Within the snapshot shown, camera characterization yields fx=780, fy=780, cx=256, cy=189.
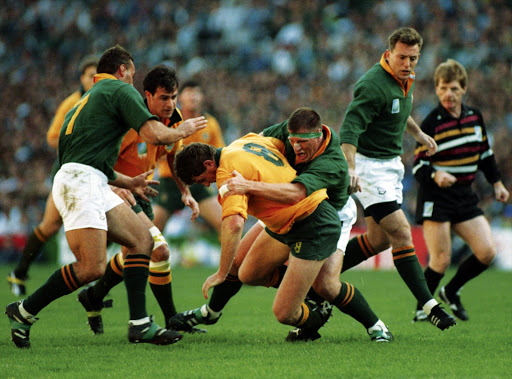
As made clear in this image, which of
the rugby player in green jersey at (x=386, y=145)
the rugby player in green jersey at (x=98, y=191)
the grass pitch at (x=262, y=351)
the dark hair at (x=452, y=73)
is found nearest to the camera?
the grass pitch at (x=262, y=351)

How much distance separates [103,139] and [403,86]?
2.66 m

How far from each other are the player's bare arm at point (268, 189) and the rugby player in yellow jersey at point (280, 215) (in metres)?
0.06

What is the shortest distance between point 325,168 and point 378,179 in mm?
1164

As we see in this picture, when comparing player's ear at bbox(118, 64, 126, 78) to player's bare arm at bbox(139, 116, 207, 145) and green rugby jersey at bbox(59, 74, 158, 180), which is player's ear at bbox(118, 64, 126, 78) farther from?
player's bare arm at bbox(139, 116, 207, 145)

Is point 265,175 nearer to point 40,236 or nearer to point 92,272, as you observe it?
point 92,272

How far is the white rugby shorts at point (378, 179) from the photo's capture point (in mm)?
6613

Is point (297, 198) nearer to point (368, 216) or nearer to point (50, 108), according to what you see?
point (368, 216)

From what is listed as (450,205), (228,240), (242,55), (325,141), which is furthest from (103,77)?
(242,55)

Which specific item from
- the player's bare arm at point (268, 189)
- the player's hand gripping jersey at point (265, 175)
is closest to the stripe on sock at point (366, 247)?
the player's hand gripping jersey at point (265, 175)

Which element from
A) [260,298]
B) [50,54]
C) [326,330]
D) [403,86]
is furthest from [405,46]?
[50,54]

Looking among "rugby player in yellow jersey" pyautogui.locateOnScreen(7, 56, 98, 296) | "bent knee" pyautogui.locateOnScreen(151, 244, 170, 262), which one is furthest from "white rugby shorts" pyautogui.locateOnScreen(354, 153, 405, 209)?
"rugby player in yellow jersey" pyautogui.locateOnScreen(7, 56, 98, 296)

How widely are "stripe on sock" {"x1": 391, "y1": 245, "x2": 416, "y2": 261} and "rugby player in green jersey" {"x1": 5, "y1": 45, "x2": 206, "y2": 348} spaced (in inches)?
81.1

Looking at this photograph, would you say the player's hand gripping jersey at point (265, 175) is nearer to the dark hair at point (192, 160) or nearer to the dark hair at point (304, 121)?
the dark hair at point (192, 160)

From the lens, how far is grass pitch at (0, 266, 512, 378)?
4668 mm
